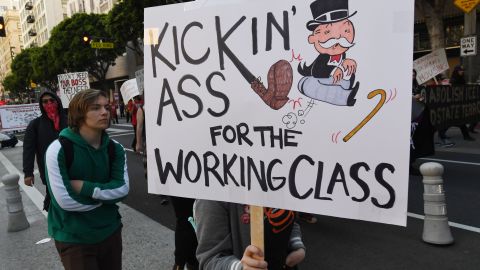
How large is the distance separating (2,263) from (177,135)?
3.83 m

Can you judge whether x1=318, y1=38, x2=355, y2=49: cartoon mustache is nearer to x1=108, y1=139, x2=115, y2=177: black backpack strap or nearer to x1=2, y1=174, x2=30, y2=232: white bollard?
x1=108, y1=139, x2=115, y2=177: black backpack strap

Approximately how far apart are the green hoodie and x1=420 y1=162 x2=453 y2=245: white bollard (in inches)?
121

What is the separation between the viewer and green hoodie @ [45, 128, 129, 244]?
7.95 ft

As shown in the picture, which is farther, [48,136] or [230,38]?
[48,136]

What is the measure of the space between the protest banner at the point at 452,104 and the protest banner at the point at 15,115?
20.0 meters

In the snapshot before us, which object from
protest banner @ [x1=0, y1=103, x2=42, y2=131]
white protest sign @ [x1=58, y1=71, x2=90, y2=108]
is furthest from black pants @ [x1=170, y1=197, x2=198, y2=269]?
protest banner @ [x1=0, y1=103, x2=42, y2=131]

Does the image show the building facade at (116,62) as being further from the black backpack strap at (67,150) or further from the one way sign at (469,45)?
the black backpack strap at (67,150)

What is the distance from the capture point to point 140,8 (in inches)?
977

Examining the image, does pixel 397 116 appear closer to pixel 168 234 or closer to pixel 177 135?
pixel 177 135

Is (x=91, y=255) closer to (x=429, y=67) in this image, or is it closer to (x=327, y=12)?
(x=327, y=12)

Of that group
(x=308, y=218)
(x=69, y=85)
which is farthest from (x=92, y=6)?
(x=308, y=218)

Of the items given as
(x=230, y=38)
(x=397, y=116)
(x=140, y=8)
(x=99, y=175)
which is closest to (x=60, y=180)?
(x=99, y=175)

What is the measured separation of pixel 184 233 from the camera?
11.2ft

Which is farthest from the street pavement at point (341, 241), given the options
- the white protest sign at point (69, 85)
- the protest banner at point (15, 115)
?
the protest banner at point (15, 115)
